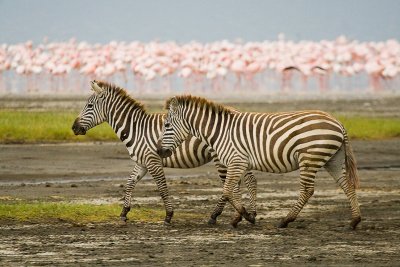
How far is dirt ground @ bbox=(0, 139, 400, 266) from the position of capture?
13695 mm

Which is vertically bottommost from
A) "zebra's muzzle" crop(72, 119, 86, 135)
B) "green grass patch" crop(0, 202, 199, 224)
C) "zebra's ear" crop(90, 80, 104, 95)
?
"green grass patch" crop(0, 202, 199, 224)

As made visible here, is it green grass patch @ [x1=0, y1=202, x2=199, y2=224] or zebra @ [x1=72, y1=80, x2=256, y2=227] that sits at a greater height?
zebra @ [x1=72, y1=80, x2=256, y2=227]

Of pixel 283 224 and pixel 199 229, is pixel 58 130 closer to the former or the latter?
pixel 199 229

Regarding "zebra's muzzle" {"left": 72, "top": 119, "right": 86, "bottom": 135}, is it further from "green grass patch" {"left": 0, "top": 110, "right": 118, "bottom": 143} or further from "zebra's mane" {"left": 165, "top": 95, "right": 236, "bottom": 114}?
"green grass patch" {"left": 0, "top": 110, "right": 118, "bottom": 143}

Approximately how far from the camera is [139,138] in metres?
17.2

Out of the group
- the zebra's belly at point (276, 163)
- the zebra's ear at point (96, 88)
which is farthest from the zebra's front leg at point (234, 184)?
the zebra's ear at point (96, 88)

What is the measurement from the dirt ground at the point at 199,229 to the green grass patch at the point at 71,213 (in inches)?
11.3

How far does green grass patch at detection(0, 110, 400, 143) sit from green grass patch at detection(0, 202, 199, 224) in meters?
12.3

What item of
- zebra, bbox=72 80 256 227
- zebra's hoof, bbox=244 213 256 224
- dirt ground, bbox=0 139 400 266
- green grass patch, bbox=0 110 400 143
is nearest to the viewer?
dirt ground, bbox=0 139 400 266

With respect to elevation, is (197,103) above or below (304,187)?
above

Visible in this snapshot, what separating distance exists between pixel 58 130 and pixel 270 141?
14.8 metres

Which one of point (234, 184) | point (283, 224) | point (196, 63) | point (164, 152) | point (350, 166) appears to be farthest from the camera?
point (196, 63)

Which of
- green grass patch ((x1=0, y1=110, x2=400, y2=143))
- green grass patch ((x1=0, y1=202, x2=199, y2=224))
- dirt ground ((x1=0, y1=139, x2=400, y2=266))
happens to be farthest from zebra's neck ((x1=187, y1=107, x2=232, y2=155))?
green grass patch ((x1=0, y1=110, x2=400, y2=143))

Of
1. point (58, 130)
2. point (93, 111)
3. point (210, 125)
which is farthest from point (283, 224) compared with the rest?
point (58, 130)
